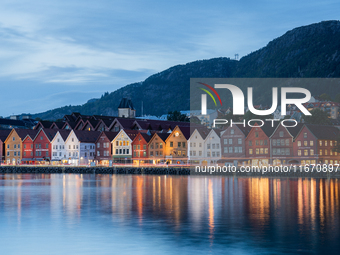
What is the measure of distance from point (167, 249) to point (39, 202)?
Answer: 28410 mm

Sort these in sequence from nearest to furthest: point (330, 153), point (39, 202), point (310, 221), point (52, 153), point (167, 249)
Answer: point (167, 249) → point (310, 221) → point (39, 202) → point (330, 153) → point (52, 153)

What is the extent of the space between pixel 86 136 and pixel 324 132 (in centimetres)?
6809

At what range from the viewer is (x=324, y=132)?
11788 centimetres

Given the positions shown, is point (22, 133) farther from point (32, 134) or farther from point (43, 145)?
point (43, 145)

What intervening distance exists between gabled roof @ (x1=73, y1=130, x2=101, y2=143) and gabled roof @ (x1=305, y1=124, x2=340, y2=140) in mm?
63883

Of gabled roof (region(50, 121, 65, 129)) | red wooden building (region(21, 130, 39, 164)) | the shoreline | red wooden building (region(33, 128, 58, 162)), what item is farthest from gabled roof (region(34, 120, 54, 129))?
the shoreline

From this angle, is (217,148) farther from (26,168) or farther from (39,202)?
(39,202)

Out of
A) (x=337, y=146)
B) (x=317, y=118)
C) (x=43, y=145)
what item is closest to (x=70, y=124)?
(x=43, y=145)

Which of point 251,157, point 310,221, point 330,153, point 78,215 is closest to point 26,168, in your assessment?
point 251,157

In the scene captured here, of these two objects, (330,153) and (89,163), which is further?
(89,163)

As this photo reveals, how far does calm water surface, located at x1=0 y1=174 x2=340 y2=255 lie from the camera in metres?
26.4

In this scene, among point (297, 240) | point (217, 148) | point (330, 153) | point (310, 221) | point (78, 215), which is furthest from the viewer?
point (217, 148)

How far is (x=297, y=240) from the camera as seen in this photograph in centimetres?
2808

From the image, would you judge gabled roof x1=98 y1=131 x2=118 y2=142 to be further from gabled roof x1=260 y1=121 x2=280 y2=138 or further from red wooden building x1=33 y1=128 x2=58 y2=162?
gabled roof x1=260 y1=121 x2=280 y2=138
